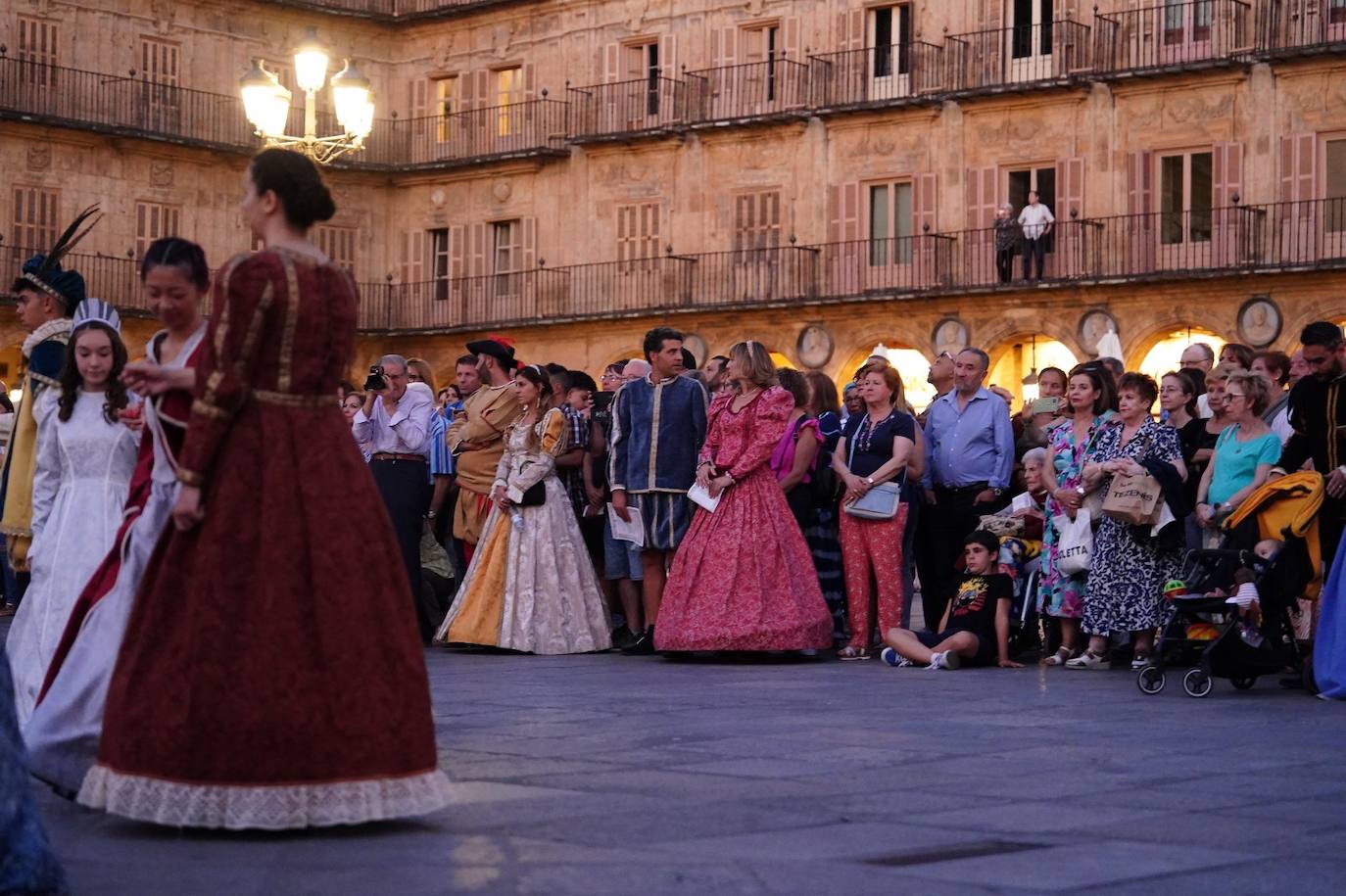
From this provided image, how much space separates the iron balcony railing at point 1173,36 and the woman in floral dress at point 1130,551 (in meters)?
21.1

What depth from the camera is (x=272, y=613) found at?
227 inches

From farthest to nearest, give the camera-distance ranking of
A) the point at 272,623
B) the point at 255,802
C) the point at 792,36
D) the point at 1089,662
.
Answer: the point at 792,36 → the point at 1089,662 → the point at 272,623 → the point at 255,802

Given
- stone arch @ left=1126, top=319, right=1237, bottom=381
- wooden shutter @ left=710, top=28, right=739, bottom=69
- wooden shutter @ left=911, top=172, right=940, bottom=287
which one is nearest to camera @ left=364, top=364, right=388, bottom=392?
stone arch @ left=1126, top=319, right=1237, bottom=381

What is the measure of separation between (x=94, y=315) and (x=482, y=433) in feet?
20.6

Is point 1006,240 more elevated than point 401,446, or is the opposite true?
point 1006,240

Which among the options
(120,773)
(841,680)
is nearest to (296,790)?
(120,773)

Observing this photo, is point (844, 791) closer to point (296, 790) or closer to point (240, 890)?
point (296, 790)

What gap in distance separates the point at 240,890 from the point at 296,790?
75 cm

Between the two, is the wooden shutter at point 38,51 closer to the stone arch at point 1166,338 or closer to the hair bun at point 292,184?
the stone arch at point 1166,338

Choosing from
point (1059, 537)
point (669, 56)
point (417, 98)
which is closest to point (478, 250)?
point (417, 98)

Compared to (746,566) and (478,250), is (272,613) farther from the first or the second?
(478,250)

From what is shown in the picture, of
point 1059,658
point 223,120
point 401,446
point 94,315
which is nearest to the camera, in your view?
point 94,315

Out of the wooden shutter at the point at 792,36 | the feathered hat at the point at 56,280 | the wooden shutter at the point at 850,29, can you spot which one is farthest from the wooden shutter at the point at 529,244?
the feathered hat at the point at 56,280

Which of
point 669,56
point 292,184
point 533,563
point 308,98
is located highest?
point 669,56
